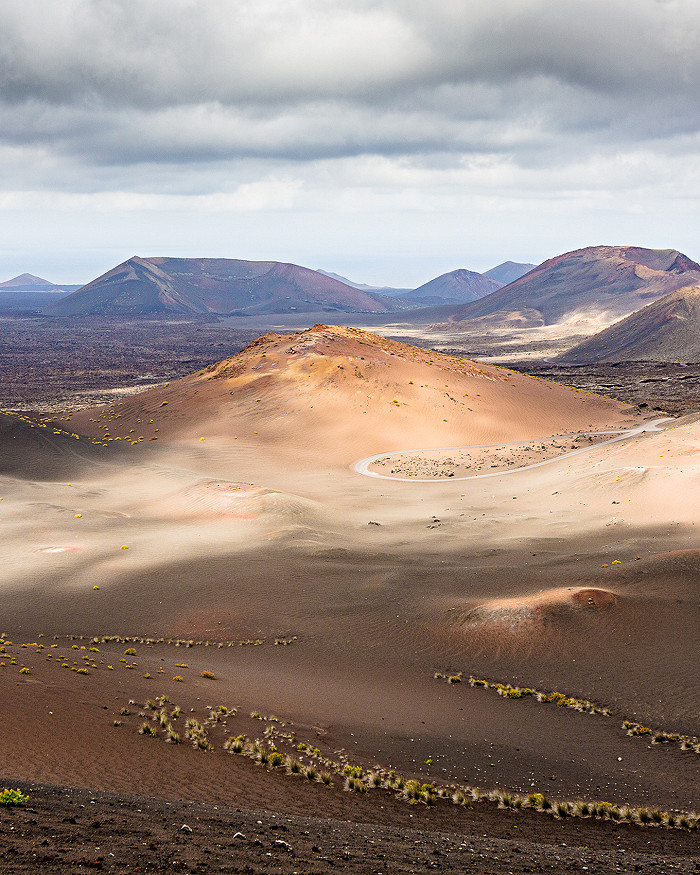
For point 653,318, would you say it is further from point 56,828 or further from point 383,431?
point 56,828

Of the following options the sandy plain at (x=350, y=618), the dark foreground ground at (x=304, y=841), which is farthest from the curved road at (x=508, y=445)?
the dark foreground ground at (x=304, y=841)

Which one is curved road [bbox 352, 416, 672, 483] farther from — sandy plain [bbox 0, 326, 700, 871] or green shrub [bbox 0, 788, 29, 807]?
green shrub [bbox 0, 788, 29, 807]

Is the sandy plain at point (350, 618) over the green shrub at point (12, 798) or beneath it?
beneath

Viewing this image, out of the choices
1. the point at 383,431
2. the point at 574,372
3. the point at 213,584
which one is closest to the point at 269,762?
the point at 213,584

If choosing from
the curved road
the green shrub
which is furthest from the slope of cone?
the green shrub

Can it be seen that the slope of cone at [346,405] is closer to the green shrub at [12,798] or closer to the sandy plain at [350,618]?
the sandy plain at [350,618]

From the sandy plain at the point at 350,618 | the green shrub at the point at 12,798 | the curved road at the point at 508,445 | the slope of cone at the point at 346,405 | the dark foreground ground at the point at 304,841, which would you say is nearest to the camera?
the dark foreground ground at the point at 304,841
